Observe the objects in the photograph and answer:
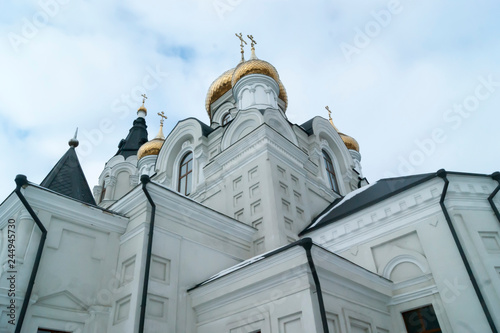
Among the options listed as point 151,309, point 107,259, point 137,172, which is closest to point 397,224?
point 151,309

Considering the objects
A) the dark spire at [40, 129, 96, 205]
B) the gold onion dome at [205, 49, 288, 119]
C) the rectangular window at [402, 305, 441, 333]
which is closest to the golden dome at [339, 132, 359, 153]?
the gold onion dome at [205, 49, 288, 119]

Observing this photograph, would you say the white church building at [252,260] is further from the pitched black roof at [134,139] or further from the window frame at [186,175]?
the pitched black roof at [134,139]

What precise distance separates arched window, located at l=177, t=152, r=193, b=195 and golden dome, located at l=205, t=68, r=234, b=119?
13.7 ft

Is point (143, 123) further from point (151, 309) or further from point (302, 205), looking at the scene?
point (151, 309)

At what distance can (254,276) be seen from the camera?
593 cm

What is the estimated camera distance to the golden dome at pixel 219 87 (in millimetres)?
16438

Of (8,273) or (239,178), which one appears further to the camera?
(239,178)

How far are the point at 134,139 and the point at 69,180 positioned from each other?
15.6 metres

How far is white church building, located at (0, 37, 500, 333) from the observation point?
558 cm

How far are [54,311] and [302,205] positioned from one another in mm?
6371

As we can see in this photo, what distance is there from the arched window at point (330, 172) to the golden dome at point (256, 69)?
3385 mm

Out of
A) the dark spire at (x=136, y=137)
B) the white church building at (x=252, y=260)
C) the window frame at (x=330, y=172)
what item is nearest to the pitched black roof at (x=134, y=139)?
the dark spire at (x=136, y=137)

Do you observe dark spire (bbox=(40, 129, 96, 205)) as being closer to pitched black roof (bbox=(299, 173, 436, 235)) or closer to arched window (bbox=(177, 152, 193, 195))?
arched window (bbox=(177, 152, 193, 195))

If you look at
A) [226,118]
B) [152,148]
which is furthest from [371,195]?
[152,148]
